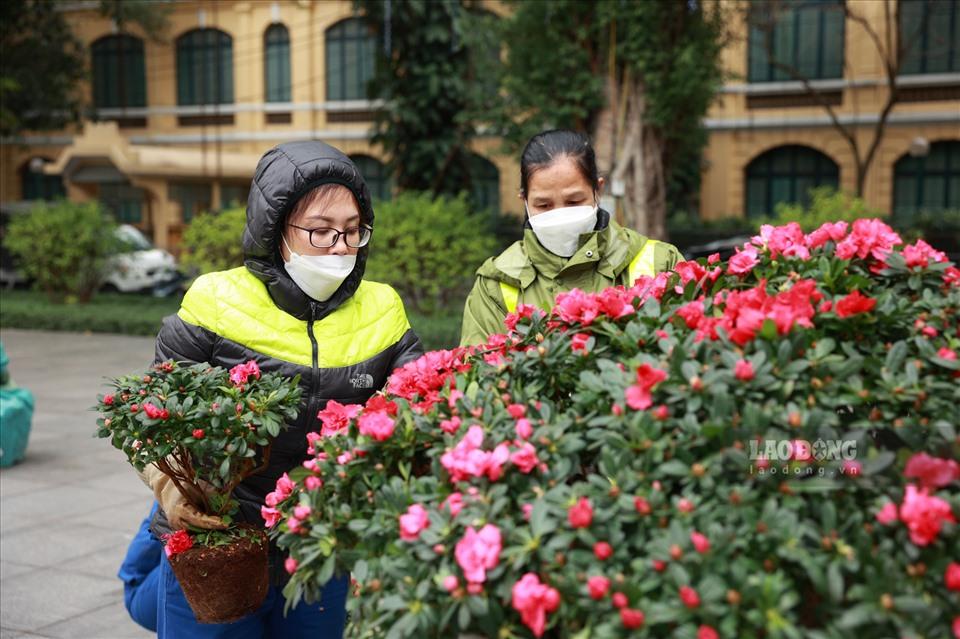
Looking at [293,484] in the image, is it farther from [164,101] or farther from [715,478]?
[164,101]

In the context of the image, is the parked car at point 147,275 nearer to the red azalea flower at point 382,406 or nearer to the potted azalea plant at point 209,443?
the potted azalea plant at point 209,443

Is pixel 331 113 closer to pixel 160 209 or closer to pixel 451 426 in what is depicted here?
pixel 160 209

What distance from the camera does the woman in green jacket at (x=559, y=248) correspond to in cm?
317

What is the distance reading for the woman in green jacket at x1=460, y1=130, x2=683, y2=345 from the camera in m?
3.17

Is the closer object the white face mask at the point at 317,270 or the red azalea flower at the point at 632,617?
the red azalea flower at the point at 632,617

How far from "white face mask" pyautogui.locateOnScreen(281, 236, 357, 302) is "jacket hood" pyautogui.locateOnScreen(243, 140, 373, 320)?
0.07 ft

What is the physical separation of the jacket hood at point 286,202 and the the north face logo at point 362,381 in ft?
0.66

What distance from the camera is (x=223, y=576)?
8.45ft

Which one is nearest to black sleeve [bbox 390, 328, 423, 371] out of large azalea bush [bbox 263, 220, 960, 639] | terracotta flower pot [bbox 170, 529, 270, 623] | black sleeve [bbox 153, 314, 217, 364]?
black sleeve [bbox 153, 314, 217, 364]

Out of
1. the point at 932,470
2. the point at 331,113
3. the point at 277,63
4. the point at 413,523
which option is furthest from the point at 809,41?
the point at 413,523

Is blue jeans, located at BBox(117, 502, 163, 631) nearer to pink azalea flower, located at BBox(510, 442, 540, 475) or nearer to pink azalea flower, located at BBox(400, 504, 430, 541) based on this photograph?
pink azalea flower, located at BBox(400, 504, 430, 541)

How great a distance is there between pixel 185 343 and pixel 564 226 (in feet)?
3.74

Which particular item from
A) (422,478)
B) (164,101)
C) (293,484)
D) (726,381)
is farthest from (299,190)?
(164,101)

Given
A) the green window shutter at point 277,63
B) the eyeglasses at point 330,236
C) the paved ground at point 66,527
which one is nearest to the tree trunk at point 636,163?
the paved ground at point 66,527
